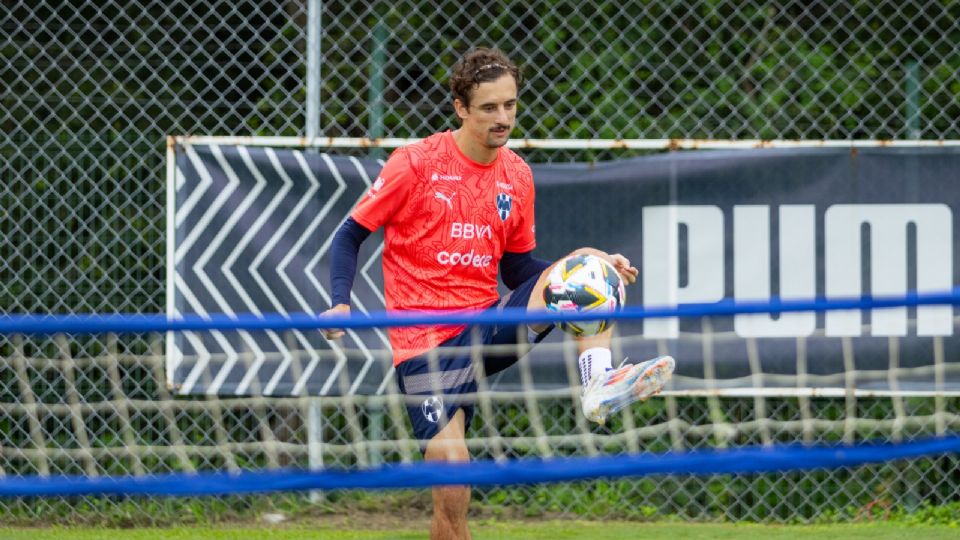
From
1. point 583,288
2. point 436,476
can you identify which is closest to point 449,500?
point 583,288

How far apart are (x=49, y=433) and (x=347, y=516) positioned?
4.46 feet

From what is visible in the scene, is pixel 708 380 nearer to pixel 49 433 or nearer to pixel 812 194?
pixel 812 194

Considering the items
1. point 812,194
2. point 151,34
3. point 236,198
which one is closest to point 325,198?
point 236,198

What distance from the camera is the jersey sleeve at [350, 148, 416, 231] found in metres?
4.54

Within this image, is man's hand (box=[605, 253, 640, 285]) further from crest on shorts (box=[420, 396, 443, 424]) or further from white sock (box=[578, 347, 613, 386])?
crest on shorts (box=[420, 396, 443, 424])

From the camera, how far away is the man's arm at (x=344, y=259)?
4422 millimetres

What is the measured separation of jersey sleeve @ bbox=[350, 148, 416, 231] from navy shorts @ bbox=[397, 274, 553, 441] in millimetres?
465

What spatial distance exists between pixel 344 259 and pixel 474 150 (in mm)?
570

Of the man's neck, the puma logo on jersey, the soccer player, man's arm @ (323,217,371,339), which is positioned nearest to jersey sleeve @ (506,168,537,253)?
the soccer player

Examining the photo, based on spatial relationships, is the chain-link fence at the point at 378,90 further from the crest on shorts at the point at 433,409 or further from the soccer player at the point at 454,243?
the crest on shorts at the point at 433,409

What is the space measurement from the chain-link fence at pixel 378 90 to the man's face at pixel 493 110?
1.45 meters

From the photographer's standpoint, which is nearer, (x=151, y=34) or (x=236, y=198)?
(x=236, y=198)

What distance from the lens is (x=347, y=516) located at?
19.2 ft

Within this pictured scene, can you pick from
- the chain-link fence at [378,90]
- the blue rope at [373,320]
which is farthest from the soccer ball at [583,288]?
the chain-link fence at [378,90]
